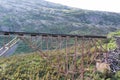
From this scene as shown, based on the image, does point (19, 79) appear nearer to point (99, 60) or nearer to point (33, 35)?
point (99, 60)

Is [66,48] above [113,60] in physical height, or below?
above

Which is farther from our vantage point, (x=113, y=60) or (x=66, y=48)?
(x=113, y=60)

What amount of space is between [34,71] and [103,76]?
24.0 meters

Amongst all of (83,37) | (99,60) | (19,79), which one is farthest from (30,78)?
(83,37)

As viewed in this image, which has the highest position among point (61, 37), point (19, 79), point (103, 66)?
point (61, 37)

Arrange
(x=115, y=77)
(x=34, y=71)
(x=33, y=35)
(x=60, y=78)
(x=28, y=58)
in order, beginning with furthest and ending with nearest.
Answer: (x=28, y=58), (x=34, y=71), (x=60, y=78), (x=115, y=77), (x=33, y=35)

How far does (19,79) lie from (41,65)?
29.8ft

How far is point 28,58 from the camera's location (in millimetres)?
94125

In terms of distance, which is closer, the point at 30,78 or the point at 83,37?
the point at 83,37

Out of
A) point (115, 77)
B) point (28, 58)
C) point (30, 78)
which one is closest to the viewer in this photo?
point (115, 77)

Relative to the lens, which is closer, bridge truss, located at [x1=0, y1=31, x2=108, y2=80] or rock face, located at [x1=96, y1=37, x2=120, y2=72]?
bridge truss, located at [x1=0, y1=31, x2=108, y2=80]

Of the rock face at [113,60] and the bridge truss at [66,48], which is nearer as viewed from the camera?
the bridge truss at [66,48]

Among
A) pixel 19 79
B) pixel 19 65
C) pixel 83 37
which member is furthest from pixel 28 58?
pixel 83 37

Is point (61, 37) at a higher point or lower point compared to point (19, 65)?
higher
